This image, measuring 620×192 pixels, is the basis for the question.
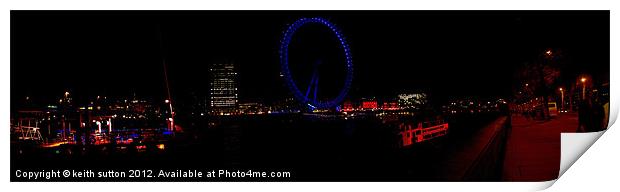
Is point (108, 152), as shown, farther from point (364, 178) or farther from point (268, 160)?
point (364, 178)

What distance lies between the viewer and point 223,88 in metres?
7.19

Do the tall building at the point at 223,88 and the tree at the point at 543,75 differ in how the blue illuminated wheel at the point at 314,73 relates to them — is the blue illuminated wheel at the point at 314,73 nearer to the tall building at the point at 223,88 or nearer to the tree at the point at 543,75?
the tall building at the point at 223,88

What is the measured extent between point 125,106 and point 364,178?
10.4 feet

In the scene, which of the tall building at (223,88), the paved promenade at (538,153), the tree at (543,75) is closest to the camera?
the paved promenade at (538,153)

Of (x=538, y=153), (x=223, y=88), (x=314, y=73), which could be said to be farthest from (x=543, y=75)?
(x=314, y=73)

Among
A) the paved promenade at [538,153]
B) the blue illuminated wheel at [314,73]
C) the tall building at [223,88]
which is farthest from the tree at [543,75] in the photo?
the tall building at [223,88]

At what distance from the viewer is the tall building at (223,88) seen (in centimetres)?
647

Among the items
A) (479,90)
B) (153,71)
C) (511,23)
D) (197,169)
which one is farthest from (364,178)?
(479,90)

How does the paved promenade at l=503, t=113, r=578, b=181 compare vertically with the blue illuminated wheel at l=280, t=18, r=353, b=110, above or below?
below

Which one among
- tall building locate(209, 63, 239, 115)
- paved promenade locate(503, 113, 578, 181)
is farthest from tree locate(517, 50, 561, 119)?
tall building locate(209, 63, 239, 115)

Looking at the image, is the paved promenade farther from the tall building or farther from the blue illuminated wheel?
the tall building

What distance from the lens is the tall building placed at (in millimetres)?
6473

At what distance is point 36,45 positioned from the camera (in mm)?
4953

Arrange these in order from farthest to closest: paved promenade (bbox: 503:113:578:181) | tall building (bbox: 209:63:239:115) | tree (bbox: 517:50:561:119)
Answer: tall building (bbox: 209:63:239:115) < tree (bbox: 517:50:561:119) < paved promenade (bbox: 503:113:578:181)
